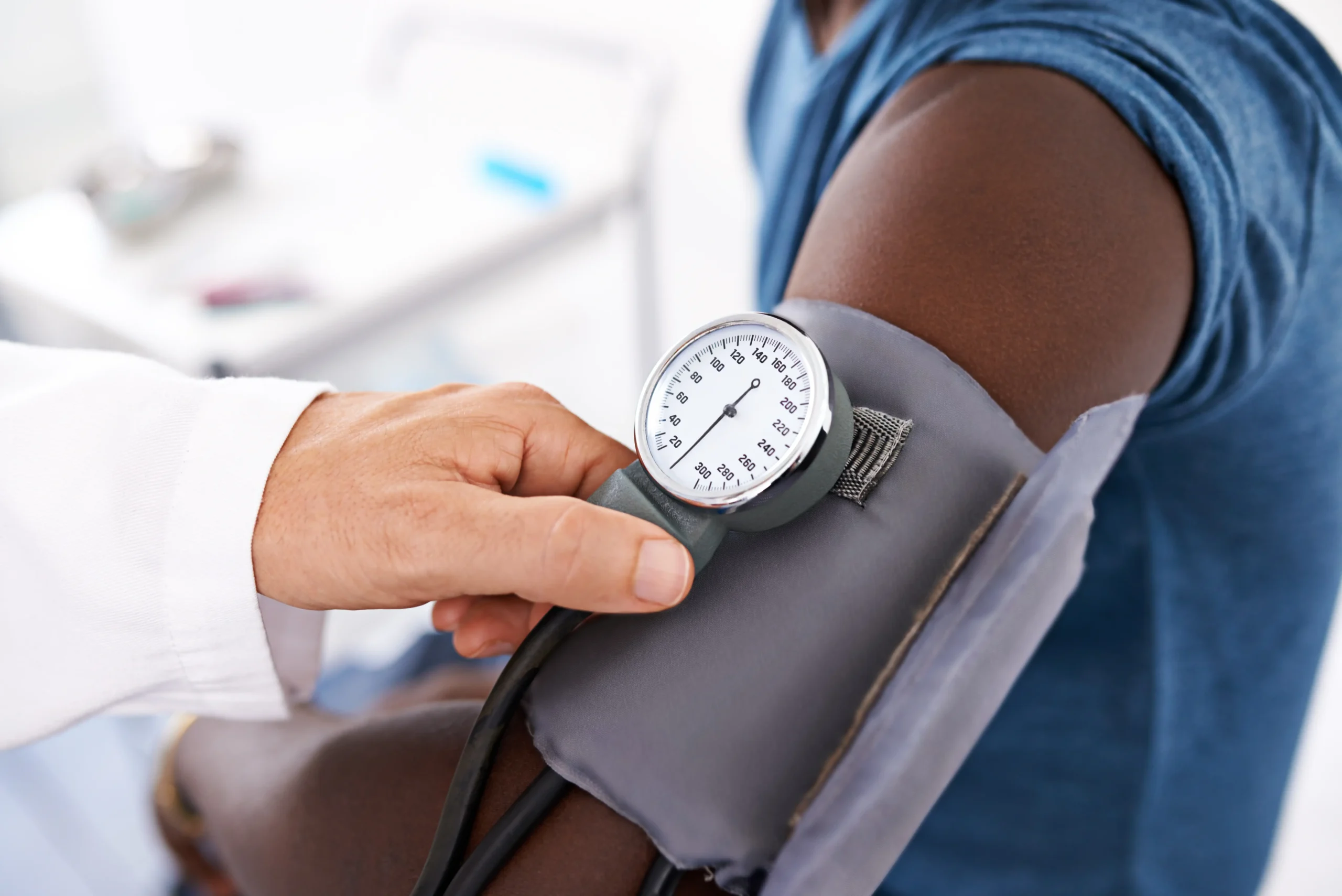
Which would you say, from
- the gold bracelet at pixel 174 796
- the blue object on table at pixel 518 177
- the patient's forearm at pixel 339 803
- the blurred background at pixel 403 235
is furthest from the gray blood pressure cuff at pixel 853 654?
the blue object on table at pixel 518 177

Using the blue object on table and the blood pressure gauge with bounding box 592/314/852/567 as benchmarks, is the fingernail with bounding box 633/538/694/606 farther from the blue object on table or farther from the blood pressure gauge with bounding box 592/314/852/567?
the blue object on table

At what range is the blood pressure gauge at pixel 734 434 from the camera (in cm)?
50

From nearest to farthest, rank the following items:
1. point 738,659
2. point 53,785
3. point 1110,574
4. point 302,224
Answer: point 738,659
point 1110,574
point 302,224
point 53,785

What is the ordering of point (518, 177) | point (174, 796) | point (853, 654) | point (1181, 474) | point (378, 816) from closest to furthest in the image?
point (853, 654)
point (378, 816)
point (1181, 474)
point (174, 796)
point (518, 177)

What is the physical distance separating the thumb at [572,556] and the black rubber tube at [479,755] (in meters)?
0.03

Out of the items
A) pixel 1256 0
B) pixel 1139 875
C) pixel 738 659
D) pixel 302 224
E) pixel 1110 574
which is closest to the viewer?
pixel 738 659

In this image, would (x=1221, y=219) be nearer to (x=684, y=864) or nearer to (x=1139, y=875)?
(x=684, y=864)

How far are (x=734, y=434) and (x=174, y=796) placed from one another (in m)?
0.69

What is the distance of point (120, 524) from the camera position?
603mm

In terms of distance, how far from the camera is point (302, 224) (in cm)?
158

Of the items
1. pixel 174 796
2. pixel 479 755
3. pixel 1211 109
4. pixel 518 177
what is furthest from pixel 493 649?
pixel 518 177

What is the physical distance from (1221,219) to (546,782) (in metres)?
0.52

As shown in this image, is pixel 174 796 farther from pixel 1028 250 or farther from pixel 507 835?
pixel 1028 250

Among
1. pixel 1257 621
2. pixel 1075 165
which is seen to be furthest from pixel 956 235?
pixel 1257 621
